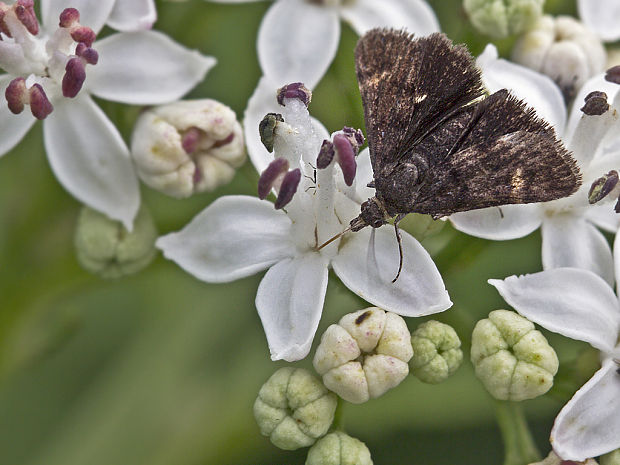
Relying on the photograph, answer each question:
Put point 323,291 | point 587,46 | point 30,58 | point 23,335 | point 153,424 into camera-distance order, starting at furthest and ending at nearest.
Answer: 1. point 153,424
2. point 23,335
3. point 587,46
4. point 30,58
5. point 323,291

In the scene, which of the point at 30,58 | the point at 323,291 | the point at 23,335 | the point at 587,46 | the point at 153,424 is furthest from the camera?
the point at 153,424

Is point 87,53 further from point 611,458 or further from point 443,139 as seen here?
point 611,458

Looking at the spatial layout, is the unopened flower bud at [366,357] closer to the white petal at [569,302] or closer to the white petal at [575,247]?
the white petal at [569,302]

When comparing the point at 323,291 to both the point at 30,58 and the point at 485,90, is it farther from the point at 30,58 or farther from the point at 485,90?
the point at 30,58

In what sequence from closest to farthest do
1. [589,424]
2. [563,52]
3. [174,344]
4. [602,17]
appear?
[589,424] → [563,52] → [602,17] → [174,344]

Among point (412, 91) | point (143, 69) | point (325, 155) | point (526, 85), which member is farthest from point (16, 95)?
point (526, 85)

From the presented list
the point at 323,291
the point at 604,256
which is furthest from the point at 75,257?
the point at 604,256
